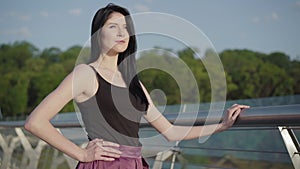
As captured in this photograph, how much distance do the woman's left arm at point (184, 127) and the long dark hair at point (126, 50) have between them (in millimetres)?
66

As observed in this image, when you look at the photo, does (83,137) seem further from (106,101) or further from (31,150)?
(106,101)

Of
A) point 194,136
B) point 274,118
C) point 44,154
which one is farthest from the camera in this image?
point 44,154

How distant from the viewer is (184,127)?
6.41ft

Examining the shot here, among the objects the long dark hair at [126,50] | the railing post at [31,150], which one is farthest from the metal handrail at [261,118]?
the railing post at [31,150]

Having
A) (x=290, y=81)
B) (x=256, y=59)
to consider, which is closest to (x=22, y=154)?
(x=290, y=81)

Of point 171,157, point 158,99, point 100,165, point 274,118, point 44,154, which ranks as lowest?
point 100,165

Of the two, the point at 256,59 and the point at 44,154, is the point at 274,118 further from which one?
the point at 256,59

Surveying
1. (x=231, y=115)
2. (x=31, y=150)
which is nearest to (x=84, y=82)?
(x=231, y=115)

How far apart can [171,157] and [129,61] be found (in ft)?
4.20

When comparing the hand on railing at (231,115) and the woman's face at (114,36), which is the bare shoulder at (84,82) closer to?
the woman's face at (114,36)

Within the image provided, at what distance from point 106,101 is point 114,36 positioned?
0.21 meters

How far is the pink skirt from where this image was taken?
160 centimetres

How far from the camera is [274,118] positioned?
156 cm

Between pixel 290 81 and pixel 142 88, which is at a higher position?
pixel 290 81
